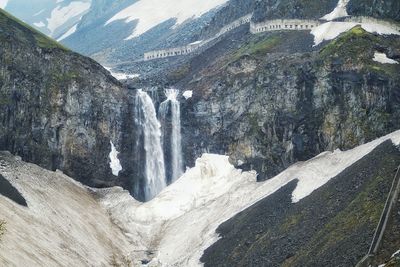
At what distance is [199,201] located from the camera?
305 ft

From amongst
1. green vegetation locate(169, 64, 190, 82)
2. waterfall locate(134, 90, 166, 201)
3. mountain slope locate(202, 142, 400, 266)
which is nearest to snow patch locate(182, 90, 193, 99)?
waterfall locate(134, 90, 166, 201)

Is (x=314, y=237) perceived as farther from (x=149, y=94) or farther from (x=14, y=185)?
(x=149, y=94)

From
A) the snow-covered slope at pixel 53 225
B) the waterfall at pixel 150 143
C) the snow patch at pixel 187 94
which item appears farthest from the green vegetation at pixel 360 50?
the snow-covered slope at pixel 53 225

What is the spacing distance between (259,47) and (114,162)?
3932cm

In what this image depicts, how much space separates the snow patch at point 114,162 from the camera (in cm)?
10438

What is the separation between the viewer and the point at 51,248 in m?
69.9

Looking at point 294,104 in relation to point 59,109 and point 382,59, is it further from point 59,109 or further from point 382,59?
point 59,109

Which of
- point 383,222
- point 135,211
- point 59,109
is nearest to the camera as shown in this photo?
point 383,222

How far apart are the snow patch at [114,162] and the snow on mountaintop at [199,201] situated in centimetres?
391

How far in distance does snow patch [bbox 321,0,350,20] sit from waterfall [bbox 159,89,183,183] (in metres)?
42.9

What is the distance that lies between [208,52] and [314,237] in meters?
89.6

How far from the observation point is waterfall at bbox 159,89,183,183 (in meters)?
107

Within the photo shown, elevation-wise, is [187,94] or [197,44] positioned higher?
[197,44]

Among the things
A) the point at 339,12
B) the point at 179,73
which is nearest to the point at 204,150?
the point at 179,73
